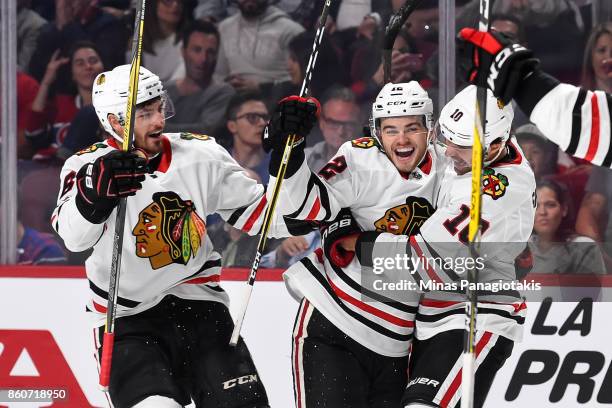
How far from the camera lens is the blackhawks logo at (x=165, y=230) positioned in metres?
2.79

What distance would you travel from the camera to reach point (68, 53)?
4270 mm

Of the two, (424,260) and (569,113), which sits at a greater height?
(569,113)

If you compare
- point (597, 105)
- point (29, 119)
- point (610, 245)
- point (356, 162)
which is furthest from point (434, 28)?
point (597, 105)

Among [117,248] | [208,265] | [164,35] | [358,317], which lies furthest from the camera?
[164,35]

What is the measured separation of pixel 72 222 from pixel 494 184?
1.06m

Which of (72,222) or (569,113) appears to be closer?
(569,113)

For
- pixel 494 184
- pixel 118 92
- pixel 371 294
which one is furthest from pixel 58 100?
pixel 494 184

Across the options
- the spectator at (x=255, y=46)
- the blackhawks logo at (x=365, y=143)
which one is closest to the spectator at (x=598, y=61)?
the spectator at (x=255, y=46)

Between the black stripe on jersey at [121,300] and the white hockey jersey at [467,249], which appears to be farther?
the black stripe on jersey at [121,300]

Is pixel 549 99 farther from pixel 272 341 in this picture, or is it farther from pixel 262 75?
pixel 262 75

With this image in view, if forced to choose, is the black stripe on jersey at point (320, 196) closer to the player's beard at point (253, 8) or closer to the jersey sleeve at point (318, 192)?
the jersey sleeve at point (318, 192)

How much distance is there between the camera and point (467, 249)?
2693mm

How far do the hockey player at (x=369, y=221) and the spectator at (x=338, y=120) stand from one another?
1.17 metres

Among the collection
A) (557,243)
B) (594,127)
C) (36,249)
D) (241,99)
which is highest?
(594,127)
